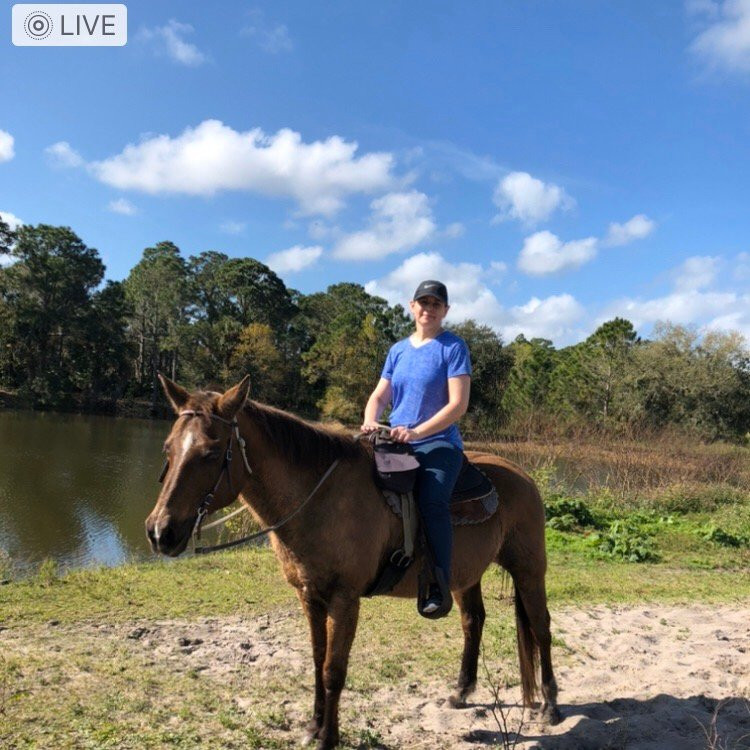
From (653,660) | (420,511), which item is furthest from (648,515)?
(420,511)

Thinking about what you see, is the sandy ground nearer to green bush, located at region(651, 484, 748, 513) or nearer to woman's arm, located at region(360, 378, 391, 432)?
woman's arm, located at region(360, 378, 391, 432)

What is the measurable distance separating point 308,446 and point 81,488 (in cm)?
1685

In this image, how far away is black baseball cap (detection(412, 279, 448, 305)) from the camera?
3326 mm

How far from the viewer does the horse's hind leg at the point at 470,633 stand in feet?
12.9

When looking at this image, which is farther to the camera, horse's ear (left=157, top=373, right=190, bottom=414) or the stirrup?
the stirrup

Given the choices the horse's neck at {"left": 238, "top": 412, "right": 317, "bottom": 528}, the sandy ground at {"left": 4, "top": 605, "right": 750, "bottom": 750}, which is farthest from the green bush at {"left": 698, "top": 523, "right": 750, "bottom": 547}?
the horse's neck at {"left": 238, "top": 412, "right": 317, "bottom": 528}

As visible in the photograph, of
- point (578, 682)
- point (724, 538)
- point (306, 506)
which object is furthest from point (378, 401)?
point (724, 538)

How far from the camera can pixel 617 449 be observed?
588 inches

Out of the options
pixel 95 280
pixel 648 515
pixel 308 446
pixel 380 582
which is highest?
pixel 95 280

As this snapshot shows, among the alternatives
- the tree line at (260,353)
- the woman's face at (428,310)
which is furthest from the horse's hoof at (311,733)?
the tree line at (260,353)

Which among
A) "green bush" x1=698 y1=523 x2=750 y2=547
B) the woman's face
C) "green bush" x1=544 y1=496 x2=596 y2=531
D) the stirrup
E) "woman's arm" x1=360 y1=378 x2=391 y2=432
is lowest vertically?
"green bush" x1=698 y1=523 x2=750 y2=547

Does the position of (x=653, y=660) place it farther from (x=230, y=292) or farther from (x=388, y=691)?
(x=230, y=292)

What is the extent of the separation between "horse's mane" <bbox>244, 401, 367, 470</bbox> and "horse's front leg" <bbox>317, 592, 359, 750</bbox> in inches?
28.3

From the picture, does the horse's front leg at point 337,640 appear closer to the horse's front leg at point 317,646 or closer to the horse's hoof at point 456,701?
the horse's front leg at point 317,646
